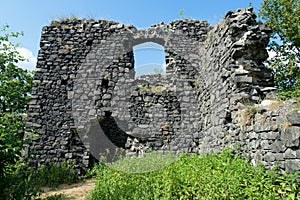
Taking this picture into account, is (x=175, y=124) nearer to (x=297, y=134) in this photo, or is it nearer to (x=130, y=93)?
(x=130, y=93)

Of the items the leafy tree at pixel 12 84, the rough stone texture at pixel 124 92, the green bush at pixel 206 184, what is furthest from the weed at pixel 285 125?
the leafy tree at pixel 12 84

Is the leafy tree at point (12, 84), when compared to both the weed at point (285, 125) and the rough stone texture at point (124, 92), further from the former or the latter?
the weed at point (285, 125)

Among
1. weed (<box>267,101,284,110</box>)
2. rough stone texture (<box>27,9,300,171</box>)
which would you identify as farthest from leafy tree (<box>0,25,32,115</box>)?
weed (<box>267,101,284,110</box>)

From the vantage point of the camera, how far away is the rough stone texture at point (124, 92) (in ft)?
20.7

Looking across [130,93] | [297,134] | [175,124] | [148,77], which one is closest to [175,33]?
[130,93]

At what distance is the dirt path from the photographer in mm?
5391

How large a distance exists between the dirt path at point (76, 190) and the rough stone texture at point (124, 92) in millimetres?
780

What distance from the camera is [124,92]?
7.77 metres

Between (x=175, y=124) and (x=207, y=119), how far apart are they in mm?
1215

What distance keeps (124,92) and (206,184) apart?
4.94 metres

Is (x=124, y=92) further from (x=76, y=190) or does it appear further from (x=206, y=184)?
(x=206, y=184)

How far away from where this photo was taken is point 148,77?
1248 cm

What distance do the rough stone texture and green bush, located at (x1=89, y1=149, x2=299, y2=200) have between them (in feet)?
5.49

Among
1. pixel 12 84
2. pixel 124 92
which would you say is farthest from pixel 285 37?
pixel 12 84
